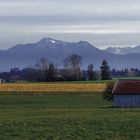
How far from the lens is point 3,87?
110562 mm

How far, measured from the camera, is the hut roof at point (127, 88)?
228 feet

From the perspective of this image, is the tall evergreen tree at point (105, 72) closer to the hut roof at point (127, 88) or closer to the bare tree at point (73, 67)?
the bare tree at point (73, 67)

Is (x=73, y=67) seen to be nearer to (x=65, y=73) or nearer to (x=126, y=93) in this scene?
(x=65, y=73)

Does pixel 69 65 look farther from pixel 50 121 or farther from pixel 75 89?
pixel 50 121

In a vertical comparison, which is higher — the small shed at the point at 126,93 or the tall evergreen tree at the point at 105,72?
the tall evergreen tree at the point at 105,72

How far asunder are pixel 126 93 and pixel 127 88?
0.98 metres

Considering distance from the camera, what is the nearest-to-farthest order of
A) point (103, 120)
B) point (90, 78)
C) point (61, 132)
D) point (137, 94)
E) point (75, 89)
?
1. point (61, 132)
2. point (103, 120)
3. point (137, 94)
4. point (75, 89)
5. point (90, 78)

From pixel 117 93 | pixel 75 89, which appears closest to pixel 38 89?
pixel 75 89

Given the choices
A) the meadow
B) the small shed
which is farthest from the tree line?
the small shed

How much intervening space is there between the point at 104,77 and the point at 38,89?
2102 inches

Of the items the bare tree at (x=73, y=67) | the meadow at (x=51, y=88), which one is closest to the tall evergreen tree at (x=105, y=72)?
the bare tree at (x=73, y=67)

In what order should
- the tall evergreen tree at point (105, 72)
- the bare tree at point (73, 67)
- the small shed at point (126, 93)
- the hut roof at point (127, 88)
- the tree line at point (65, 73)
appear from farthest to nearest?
the tall evergreen tree at point (105, 72), the bare tree at point (73, 67), the tree line at point (65, 73), the hut roof at point (127, 88), the small shed at point (126, 93)

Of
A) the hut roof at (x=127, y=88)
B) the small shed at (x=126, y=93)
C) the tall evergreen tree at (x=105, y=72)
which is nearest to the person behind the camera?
the small shed at (x=126, y=93)

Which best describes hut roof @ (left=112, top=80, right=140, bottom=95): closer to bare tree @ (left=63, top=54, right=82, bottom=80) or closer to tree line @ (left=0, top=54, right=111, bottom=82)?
tree line @ (left=0, top=54, right=111, bottom=82)
